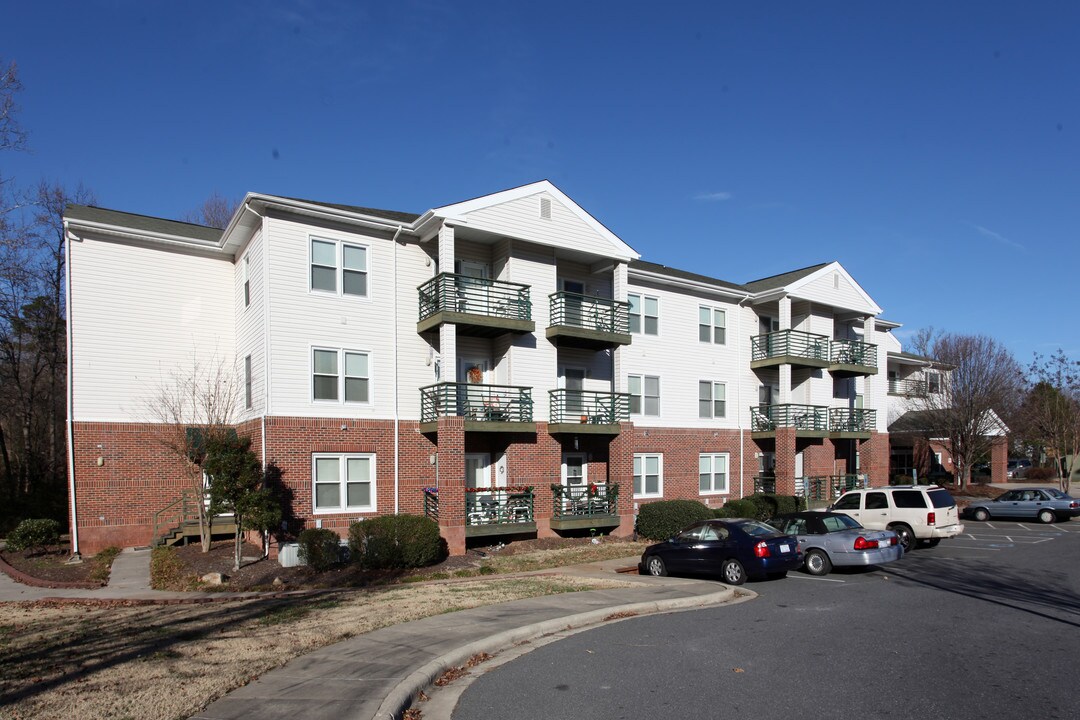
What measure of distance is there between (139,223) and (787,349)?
953 inches

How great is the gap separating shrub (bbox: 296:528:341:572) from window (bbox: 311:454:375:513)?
85.6 inches

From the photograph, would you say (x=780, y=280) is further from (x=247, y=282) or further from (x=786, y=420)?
(x=247, y=282)

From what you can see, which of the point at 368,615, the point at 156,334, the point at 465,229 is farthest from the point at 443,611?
the point at 156,334

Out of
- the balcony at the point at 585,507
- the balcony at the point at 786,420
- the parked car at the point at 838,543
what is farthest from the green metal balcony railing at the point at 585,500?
the balcony at the point at 786,420

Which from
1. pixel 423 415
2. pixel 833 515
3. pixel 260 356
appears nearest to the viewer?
pixel 833 515

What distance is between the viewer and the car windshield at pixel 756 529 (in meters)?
17.2

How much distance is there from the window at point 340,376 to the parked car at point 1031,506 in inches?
1047

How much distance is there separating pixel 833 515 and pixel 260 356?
1559 centimetres

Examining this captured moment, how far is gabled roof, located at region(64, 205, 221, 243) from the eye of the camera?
2295 cm

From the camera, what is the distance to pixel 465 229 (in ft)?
76.0

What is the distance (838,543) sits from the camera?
18.2 m

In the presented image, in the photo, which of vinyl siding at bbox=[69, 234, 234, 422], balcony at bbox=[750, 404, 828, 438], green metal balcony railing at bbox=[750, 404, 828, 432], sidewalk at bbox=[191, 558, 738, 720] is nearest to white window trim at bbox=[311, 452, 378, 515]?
vinyl siding at bbox=[69, 234, 234, 422]

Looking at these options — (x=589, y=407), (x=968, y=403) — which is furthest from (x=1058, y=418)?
(x=589, y=407)

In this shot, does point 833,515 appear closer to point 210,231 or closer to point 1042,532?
point 1042,532
